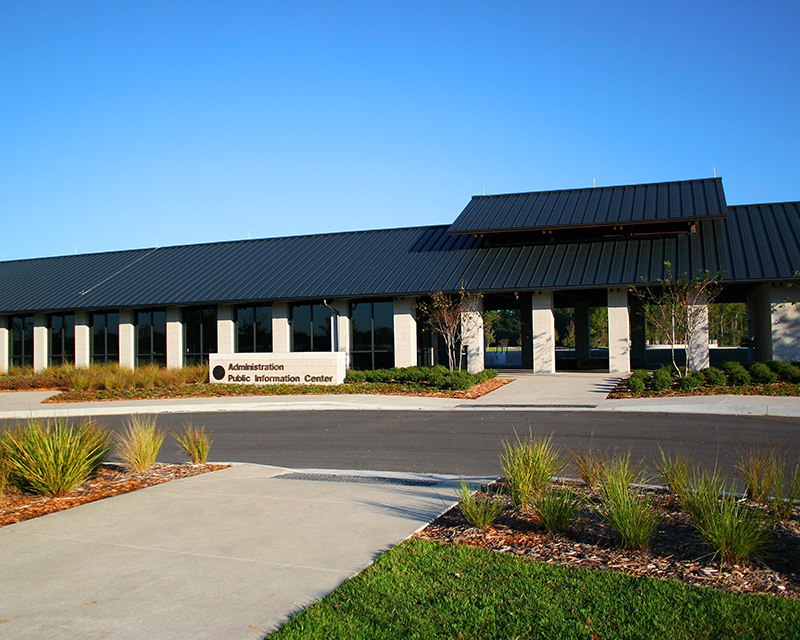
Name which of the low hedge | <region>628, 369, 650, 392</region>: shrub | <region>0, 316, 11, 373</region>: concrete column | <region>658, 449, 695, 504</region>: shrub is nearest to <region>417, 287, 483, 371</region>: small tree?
the low hedge

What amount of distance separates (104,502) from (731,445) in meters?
9.25

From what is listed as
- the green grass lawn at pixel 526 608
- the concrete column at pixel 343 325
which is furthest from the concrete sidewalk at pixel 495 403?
the green grass lawn at pixel 526 608

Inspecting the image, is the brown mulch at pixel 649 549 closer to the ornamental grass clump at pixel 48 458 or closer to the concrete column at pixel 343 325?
the ornamental grass clump at pixel 48 458

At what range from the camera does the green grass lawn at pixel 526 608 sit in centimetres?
389

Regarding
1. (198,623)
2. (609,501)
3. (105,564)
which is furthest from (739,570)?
(105,564)

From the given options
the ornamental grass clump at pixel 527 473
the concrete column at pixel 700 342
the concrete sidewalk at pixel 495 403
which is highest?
the concrete column at pixel 700 342

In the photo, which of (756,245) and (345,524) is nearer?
(345,524)

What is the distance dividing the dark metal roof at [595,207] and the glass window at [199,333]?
1180 cm

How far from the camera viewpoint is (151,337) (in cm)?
3122

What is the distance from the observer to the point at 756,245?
80.6ft

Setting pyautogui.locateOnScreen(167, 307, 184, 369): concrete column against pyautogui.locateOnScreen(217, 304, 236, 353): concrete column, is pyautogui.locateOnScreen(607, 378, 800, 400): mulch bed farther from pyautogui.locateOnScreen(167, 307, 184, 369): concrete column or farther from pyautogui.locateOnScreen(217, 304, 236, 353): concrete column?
pyautogui.locateOnScreen(167, 307, 184, 369): concrete column

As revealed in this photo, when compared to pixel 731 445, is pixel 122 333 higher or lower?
higher

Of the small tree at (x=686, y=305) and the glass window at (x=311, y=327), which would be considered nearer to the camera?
the small tree at (x=686, y=305)

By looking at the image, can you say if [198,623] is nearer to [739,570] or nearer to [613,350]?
[739,570]
